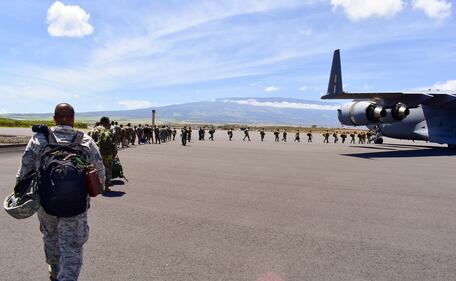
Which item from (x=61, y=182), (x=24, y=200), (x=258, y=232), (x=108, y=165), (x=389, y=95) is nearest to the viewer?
(x=61, y=182)

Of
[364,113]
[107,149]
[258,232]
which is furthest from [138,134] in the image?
[258,232]

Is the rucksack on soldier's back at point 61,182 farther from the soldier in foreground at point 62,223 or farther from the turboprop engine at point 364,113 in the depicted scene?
the turboprop engine at point 364,113

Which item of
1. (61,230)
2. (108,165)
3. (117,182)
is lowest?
(117,182)

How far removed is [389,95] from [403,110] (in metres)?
1.28

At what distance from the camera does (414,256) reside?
17.1 ft

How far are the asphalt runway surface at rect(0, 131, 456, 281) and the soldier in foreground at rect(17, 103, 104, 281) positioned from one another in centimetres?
74

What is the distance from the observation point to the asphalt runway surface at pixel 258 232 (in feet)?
15.2

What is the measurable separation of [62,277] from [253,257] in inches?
96.1

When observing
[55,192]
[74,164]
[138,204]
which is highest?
[74,164]

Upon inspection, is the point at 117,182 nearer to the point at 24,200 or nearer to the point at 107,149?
the point at 107,149

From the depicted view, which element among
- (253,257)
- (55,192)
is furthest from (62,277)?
(253,257)

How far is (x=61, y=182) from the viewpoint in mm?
3436

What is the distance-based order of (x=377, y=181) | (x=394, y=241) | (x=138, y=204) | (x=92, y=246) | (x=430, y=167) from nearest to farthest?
1. (x=92, y=246)
2. (x=394, y=241)
3. (x=138, y=204)
4. (x=377, y=181)
5. (x=430, y=167)

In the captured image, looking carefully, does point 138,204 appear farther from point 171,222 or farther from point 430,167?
point 430,167
